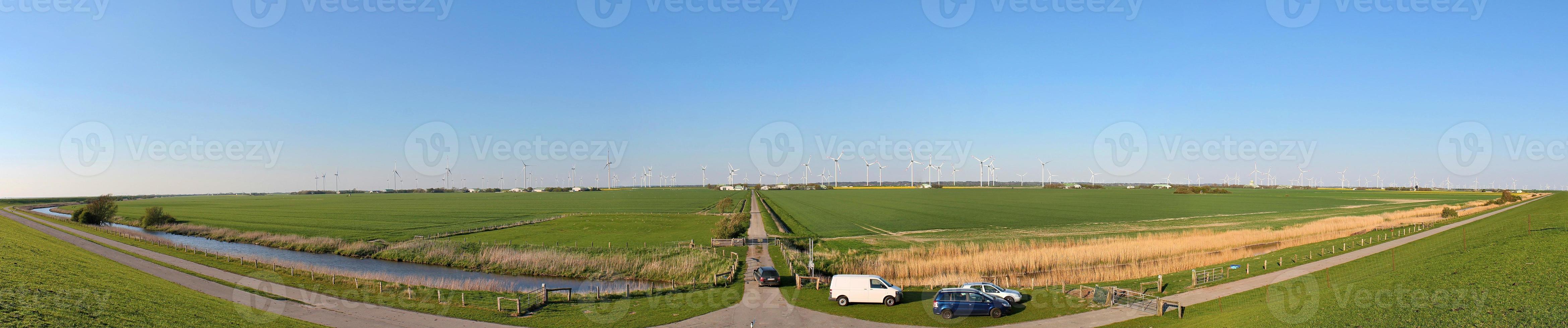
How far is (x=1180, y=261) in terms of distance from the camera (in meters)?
39.9

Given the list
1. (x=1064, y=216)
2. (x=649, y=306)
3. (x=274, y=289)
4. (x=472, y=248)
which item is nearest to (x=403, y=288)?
(x=274, y=289)

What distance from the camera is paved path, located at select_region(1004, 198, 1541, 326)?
22.4m

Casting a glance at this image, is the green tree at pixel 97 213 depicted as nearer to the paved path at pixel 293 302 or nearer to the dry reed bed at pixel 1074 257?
the paved path at pixel 293 302

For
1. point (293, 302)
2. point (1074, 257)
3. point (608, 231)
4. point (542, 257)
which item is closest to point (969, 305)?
point (1074, 257)

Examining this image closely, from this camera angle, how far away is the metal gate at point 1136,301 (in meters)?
24.3

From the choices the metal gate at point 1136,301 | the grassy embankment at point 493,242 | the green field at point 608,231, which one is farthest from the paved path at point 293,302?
the metal gate at point 1136,301

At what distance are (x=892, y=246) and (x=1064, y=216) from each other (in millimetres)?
51313

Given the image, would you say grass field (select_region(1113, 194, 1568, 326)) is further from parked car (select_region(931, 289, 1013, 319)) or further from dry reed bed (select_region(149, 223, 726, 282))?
dry reed bed (select_region(149, 223, 726, 282))

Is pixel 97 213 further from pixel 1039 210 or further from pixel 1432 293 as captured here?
pixel 1039 210

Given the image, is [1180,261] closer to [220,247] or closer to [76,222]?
[220,247]

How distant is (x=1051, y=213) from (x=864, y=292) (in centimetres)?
8813

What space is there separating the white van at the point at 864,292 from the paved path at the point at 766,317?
168cm

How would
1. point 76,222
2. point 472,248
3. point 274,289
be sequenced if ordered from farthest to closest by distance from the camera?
1. point 76,222
2. point 472,248
3. point 274,289

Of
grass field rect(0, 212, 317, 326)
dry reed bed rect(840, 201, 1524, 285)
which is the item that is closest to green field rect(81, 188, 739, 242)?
grass field rect(0, 212, 317, 326)
